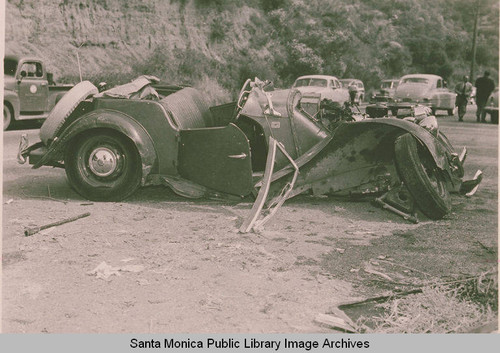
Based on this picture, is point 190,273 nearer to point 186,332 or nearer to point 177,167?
point 186,332

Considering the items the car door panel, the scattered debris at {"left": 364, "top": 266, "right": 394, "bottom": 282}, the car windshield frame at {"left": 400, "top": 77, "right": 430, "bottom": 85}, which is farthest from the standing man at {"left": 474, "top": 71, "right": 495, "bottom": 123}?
→ the scattered debris at {"left": 364, "top": 266, "right": 394, "bottom": 282}

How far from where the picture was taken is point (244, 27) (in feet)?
108

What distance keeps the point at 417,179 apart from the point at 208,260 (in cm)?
237

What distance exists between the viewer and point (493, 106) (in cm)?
1950

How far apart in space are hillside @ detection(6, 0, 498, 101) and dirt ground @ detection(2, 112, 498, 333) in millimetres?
10143

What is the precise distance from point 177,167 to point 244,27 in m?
28.0

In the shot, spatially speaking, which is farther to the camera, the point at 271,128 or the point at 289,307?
the point at 271,128

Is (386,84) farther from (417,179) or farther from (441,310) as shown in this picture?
(441,310)

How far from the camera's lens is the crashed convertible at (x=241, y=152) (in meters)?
6.09

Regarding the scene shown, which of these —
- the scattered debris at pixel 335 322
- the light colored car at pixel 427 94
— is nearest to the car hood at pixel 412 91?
the light colored car at pixel 427 94

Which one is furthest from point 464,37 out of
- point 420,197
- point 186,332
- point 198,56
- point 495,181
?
point 186,332

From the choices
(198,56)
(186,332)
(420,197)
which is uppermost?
(198,56)

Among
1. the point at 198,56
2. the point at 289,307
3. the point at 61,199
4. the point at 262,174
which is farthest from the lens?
the point at 198,56

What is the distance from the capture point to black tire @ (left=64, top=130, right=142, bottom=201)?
250 inches
